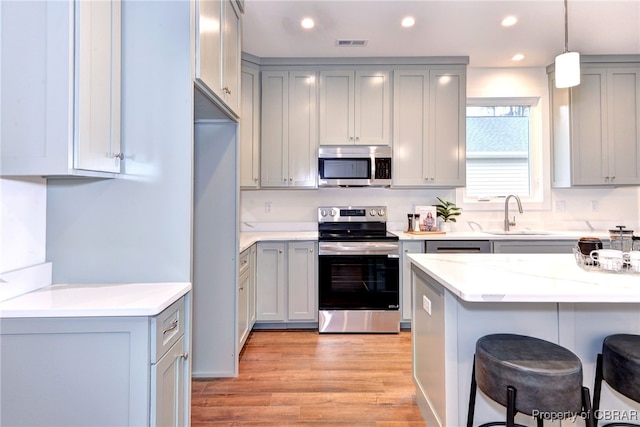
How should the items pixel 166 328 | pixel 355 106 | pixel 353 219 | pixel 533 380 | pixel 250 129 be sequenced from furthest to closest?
pixel 353 219, pixel 355 106, pixel 250 129, pixel 166 328, pixel 533 380

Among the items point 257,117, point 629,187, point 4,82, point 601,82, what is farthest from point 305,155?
point 629,187

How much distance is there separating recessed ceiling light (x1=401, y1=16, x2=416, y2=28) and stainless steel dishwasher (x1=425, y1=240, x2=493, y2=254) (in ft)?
6.19

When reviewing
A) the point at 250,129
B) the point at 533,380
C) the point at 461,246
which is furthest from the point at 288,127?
the point at 533,380

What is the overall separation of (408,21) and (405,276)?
7.24 feet

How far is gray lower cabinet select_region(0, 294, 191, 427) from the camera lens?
3.69 ft

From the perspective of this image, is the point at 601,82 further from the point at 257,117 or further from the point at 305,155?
the point at 257,117

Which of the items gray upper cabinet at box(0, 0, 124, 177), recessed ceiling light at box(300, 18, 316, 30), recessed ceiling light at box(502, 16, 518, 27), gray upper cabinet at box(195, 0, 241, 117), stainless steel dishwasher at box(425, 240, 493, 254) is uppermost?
recessed ceiling light at box(502, 16, 518, 27)

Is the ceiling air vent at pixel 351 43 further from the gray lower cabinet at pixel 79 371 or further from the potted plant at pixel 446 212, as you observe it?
the gray lower cabinet at pixel 79 371

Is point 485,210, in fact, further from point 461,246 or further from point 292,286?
point 292,286

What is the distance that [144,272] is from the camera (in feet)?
4.76

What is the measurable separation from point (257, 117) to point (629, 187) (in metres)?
4.06

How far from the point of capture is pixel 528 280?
136 cm

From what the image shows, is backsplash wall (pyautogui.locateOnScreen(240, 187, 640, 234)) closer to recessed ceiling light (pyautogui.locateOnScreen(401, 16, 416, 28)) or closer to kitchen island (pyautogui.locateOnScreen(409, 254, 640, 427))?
recessed ceiling light (pyautogui.locateOnScreen(401, 16, 416, 28))

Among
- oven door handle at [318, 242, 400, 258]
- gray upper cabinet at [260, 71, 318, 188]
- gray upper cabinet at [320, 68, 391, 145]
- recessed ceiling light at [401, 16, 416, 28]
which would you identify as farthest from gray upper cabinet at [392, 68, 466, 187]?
gray upper cabinet at [260, 71, 318, 188]
